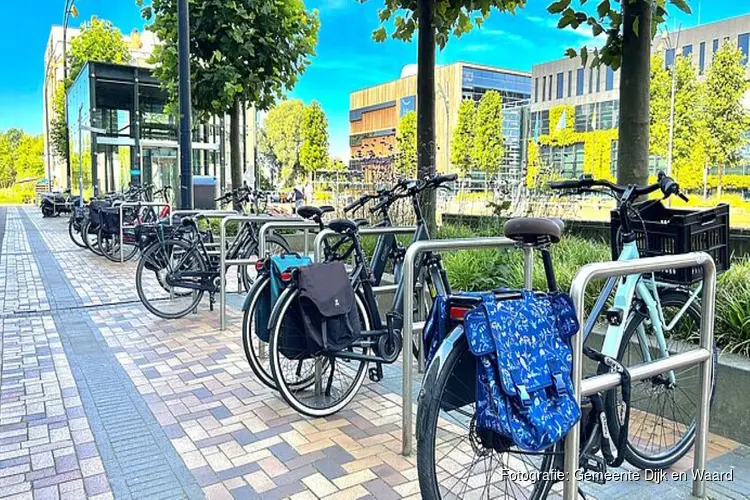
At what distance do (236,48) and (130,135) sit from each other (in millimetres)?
11237

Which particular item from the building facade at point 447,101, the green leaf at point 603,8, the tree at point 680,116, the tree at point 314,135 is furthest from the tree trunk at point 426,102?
the tree at point 314,135

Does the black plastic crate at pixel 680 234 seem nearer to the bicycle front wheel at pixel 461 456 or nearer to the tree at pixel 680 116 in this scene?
the bicycle front wheel at pixel 461 456

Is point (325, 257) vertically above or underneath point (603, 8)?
underneath

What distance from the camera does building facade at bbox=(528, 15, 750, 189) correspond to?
1362 inches

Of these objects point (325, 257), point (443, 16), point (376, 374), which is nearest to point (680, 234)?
point (376, 374)

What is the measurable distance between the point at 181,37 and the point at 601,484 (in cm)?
678

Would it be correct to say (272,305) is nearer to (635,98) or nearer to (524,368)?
(524,368)

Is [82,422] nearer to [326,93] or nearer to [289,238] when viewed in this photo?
[289,238]

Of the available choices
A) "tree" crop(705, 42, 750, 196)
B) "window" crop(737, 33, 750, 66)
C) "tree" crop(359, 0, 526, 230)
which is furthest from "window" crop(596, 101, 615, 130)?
"tree" crop(359, 0, 526, 230)

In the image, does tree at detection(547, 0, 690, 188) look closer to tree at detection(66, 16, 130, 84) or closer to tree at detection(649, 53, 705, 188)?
tree at detection(649, 53, 705, 188)

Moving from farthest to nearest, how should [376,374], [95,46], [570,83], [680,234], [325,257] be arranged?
1. [570,83]
2. [95,46]
3. [325,257]
4. [376,374]
5. [680,234]

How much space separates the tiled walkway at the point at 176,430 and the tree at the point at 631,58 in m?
2.24

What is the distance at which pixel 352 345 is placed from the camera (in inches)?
136

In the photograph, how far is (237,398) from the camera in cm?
377
